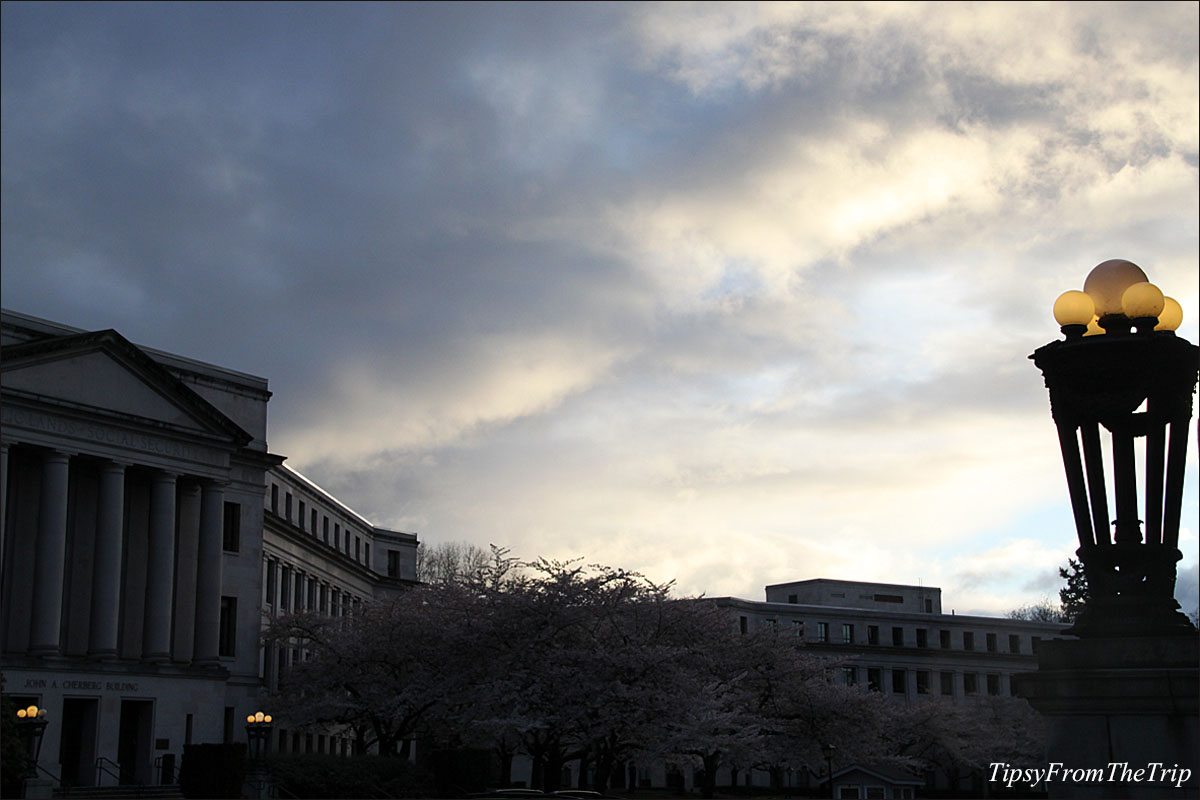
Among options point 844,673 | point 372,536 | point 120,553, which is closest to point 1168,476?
point 120,553

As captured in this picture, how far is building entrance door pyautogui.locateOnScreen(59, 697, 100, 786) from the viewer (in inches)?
2122

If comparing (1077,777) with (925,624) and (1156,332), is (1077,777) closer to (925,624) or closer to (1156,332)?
(1156,332)

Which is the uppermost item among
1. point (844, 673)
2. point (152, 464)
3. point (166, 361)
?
point (166, 361)

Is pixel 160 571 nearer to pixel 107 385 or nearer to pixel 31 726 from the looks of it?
pixel 107 385

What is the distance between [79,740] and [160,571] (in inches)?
341

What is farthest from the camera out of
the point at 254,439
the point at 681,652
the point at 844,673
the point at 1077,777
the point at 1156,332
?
the point at 844,673

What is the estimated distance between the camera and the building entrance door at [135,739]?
5684 centimetres

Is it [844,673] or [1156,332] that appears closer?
[1156,332]

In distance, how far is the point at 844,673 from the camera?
13138cm

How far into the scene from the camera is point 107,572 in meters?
56.4

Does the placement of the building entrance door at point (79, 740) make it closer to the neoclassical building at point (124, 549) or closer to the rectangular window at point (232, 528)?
the neoclassical building at point (124, 549)

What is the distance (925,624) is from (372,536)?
6549cm

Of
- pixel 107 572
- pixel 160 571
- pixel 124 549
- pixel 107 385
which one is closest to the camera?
pixel 107 572

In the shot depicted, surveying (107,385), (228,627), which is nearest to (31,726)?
(107,385)
